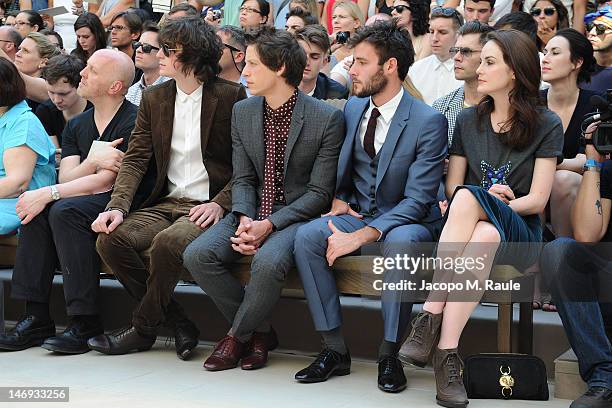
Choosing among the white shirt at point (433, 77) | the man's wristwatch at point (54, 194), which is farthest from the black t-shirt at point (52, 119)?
the white shirt at point (433, 77)

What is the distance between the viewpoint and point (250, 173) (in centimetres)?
541

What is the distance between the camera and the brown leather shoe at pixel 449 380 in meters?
4.36

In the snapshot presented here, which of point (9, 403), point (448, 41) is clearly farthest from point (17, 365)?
point (448, 41)

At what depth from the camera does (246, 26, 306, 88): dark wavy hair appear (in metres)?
5.38

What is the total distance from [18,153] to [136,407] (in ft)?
6.88

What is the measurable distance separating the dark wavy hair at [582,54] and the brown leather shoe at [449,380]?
2.17 m

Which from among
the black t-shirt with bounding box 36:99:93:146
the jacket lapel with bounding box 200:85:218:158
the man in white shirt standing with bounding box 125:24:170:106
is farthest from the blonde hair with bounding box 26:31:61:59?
the jacket lapel with bounding box 200:85:218:158

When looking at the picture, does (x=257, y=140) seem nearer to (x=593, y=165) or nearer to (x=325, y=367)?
(x=325, y=367)

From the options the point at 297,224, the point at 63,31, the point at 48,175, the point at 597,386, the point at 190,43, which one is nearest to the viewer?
the point at 597,386

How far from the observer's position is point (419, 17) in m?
7.92

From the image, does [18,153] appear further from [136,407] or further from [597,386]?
[597,386]

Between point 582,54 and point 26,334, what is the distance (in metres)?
3.45

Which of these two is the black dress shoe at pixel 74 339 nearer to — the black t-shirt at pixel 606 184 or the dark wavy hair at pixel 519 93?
the dark wavy hair at pixel 519 93

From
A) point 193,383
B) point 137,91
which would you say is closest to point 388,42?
point 193,383
